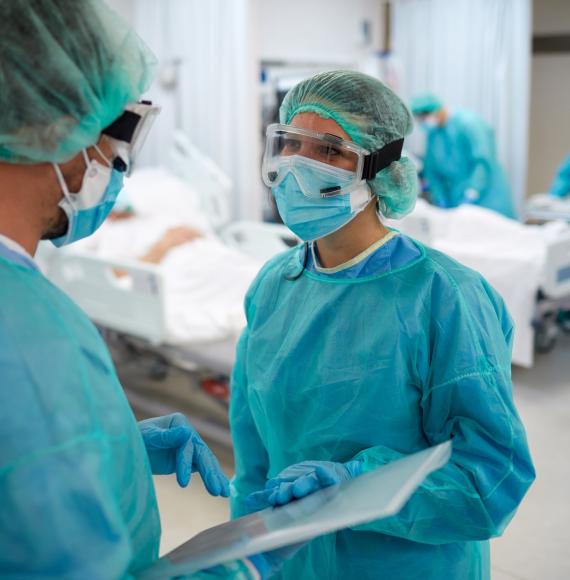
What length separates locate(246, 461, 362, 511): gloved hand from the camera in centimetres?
110

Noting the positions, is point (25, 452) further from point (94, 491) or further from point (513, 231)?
point (513, 231)

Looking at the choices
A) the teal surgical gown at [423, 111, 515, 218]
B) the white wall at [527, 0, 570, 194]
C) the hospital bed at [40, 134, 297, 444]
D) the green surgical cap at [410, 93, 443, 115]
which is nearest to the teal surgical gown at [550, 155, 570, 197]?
the teal surgical gown at [423, 111, 515, 218]

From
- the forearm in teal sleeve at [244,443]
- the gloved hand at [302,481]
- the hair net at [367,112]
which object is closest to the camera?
the gloved hand at [302,481]

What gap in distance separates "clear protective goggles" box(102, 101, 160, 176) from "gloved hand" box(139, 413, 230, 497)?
0.48 metres

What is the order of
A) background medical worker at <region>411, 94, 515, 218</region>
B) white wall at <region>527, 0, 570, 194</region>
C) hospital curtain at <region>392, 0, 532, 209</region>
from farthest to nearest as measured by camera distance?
white wall at <region>527, 0, 570, 194</region> → hospital curtain at <region>392, 0, 532, 209</region> → background medical worker at <region>411, 94, 515, 218</region>

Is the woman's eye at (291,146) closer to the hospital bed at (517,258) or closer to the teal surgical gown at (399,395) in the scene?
the teal surgical gown at (399,395)

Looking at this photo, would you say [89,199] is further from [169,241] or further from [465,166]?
[465,166]

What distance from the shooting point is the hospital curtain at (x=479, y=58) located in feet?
20.2

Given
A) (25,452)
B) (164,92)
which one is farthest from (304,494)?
(164,92)

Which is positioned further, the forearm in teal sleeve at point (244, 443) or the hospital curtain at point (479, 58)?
the hospital curtain at point (479, 58)

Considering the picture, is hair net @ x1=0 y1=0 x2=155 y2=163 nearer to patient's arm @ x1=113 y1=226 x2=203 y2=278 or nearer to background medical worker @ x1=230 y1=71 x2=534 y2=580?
background medical worker @ x1=230 y1=71 x2=534 y2=580

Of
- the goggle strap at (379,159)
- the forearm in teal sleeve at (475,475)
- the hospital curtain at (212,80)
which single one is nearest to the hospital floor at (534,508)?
the forearm in teal sleeve at (475,475)

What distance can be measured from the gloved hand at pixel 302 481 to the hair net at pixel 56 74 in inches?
23.2

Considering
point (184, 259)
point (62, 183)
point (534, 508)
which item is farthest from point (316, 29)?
point (62, 183)
